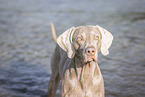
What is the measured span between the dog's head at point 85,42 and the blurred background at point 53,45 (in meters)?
1.98

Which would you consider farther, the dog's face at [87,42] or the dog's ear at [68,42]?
the dog's ear at [68,42]

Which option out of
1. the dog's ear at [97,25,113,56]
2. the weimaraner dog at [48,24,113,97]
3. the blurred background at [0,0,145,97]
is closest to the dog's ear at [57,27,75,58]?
the weimaraner dog at [48,24,113,97]

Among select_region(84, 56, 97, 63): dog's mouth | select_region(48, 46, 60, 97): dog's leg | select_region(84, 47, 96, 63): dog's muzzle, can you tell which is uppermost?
select_region(84, 47, 96, 63): dog's muzzle

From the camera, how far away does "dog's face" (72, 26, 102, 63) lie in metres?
3.04

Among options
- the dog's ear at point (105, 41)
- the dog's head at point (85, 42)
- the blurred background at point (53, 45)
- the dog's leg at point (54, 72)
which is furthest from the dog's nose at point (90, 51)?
the blurred background at point (53, 45)

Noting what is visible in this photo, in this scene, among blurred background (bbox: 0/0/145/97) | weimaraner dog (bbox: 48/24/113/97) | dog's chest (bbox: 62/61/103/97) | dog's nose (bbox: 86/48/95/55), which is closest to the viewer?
dog's nose (bbox: 86/48/95/55)

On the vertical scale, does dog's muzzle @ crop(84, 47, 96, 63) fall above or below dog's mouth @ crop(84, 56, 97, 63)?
above

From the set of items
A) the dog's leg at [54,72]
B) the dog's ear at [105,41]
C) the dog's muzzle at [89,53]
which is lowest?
the dog's leg at [54,72]

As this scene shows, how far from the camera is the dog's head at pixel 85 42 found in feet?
10.0

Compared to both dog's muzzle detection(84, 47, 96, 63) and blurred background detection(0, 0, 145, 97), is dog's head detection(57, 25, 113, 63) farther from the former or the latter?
blurred background detection(0, 0, 145, 97)

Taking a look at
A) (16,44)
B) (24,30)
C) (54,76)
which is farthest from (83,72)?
(24,30)

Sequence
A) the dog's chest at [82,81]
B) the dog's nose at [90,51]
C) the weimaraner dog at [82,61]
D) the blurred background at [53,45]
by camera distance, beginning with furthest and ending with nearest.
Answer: the blurred background at [53,45]
the dog's chest at [82,81]
the weimaraner dog at [82,61]
the dog's nose at [90,51]

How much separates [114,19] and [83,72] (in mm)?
8355

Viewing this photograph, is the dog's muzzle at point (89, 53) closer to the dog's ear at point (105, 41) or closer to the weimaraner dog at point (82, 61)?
the weimaraner dog at point (82, 61)
